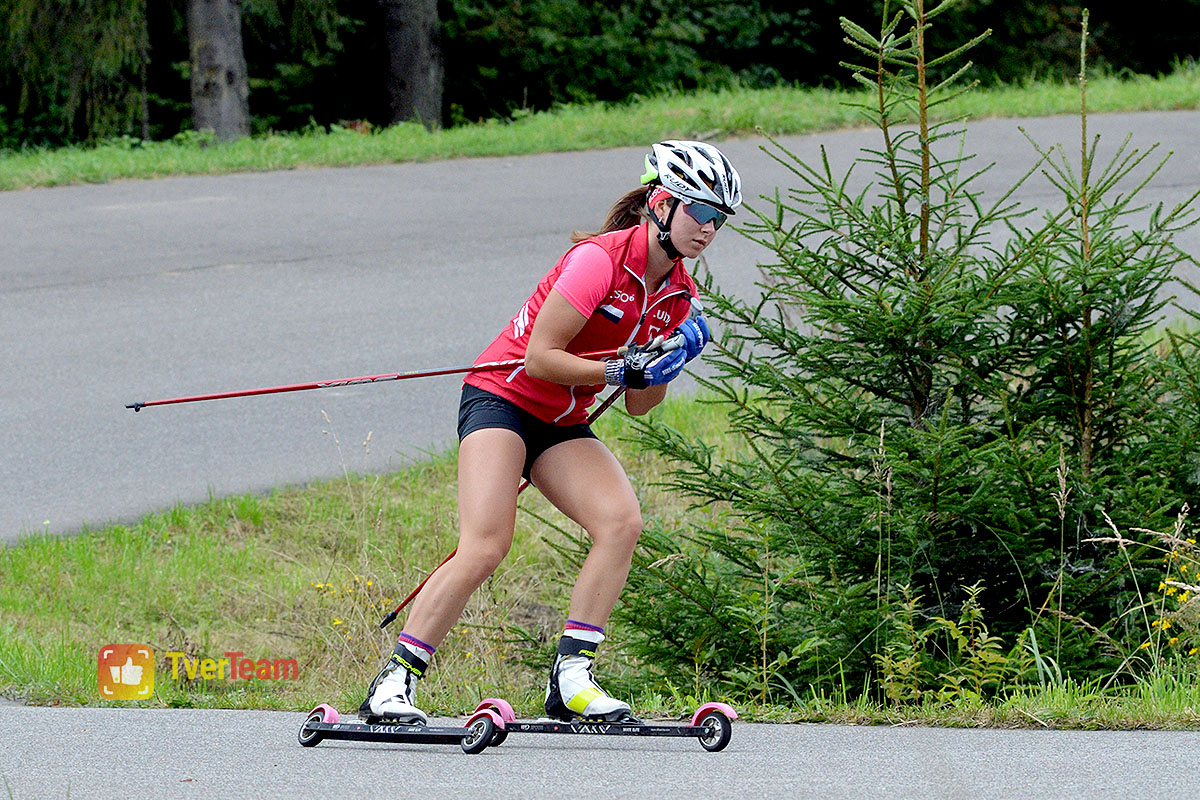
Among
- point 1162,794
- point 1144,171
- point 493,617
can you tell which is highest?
point 1144,171

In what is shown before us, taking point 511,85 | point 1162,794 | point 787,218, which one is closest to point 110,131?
point 511,85

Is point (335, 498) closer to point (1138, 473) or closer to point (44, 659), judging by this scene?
point (44, 659)

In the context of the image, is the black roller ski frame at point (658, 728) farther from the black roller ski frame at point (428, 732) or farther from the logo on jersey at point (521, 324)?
the logo on jersey at point (521, 324)

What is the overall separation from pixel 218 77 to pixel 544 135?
443 cm

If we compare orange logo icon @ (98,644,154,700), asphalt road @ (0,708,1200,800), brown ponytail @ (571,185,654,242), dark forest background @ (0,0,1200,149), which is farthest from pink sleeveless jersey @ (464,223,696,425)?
dark forest background @ (0,0,1200,149)

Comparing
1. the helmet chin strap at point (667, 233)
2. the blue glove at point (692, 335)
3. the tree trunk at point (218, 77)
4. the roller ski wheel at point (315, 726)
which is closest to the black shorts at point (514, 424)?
the blue glove at point (692, 335)

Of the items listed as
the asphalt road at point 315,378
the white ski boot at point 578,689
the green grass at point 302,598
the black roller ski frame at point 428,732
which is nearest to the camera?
the asphalt road at point 315,378

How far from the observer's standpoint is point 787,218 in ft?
44.9

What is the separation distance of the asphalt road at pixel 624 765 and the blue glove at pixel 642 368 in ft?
3.99

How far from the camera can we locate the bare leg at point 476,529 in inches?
193

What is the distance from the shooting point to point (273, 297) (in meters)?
11.5

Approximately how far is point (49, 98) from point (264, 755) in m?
17.3

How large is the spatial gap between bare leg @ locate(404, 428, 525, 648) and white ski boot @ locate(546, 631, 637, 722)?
0.39 metres

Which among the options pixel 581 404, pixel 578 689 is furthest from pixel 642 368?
pixel 578 689
